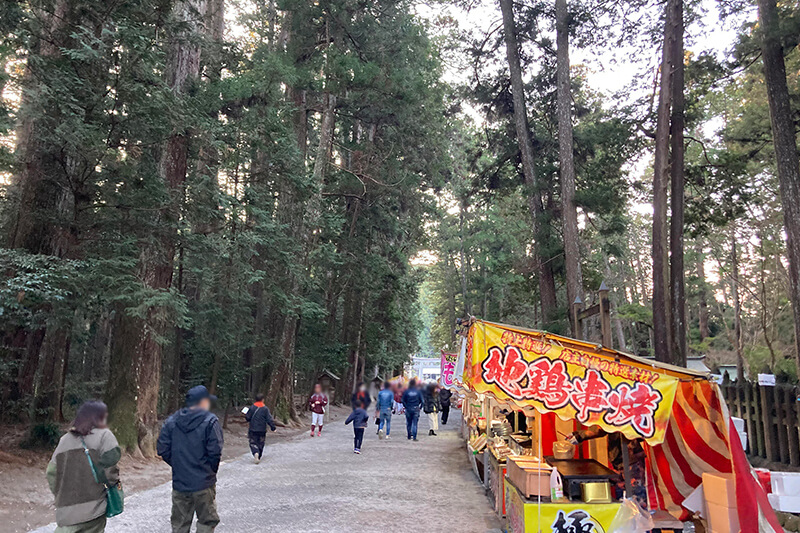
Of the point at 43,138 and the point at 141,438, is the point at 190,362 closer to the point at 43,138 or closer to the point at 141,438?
the point at 141,438

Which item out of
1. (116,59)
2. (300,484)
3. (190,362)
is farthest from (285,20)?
(300,484)

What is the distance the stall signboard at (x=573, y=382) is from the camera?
5.21 meters

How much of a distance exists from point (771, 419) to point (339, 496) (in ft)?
25.8

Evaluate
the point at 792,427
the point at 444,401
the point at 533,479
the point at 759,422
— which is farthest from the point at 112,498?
the point at 444,401

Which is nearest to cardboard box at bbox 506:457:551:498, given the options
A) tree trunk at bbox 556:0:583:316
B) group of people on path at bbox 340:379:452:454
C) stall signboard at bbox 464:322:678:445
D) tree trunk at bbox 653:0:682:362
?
stall signboard at bbox 464:322:678:445

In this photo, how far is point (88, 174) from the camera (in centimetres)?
878

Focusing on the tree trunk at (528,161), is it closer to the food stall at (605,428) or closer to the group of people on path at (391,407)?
the group of people on path at (391,407)

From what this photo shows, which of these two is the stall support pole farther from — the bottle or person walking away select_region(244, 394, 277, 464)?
person walking away select_region(244, 394, 277, 464)

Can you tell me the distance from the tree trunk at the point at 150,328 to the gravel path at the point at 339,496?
6.57ft

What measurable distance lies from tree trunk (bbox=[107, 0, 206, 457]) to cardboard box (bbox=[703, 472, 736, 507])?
8988 mm

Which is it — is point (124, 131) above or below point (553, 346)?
above

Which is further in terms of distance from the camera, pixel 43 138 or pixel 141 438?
pixel 141 438

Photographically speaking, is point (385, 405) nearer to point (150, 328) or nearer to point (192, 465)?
point (150, 328)

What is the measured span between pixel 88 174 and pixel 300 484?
6.38m
